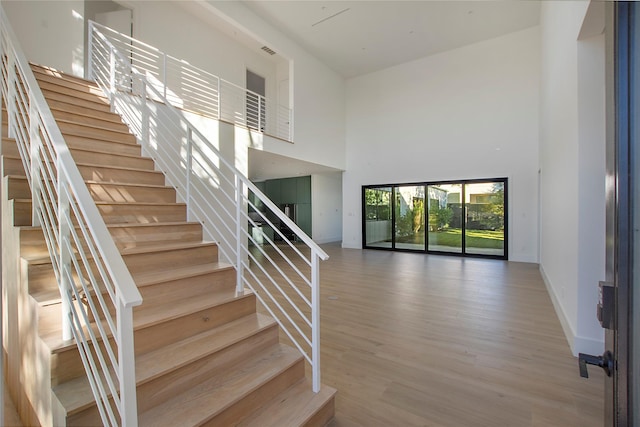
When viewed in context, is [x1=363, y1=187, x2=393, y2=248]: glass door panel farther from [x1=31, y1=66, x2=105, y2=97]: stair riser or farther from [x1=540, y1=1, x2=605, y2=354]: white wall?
[x1=31, y1=66, x2=105, y2=97]: stair riser

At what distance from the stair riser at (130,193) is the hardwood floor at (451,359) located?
2.20 metres

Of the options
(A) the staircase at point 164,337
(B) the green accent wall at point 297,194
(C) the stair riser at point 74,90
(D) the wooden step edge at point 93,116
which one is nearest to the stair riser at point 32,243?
(A) the staircase at point 164,337

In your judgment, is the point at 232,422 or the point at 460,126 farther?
the point at 460,126

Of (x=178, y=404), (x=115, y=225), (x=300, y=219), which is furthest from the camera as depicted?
(x=300, y=219)

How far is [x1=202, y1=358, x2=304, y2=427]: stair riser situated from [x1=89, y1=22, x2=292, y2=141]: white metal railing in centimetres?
471

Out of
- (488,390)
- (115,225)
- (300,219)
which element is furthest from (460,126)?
(115,225)

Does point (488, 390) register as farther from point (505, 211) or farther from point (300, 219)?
point (300, 219)

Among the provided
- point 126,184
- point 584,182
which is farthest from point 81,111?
point 584,182

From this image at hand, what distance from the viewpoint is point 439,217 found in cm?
814

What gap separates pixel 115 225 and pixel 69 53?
4.11 meters

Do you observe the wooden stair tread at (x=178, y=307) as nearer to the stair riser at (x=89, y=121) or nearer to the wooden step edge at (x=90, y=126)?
the wooden step edge at (x=90, y=126)

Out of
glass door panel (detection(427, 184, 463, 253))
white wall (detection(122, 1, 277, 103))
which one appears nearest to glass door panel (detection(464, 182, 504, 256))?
glass door panel (detection(427, 184, 463, 253))

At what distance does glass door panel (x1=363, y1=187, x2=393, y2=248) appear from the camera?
29.9ft

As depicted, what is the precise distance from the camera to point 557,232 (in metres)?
3.51
